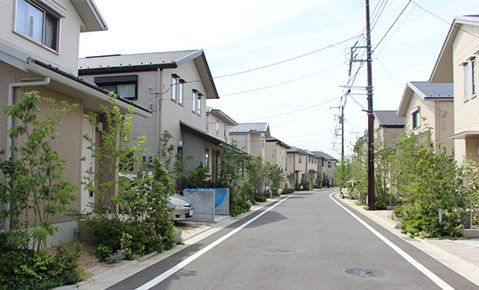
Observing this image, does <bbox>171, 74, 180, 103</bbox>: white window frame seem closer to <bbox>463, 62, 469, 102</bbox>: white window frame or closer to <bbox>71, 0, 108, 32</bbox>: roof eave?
<bbox>71, 0, 108, 32</bbox>: roof eave

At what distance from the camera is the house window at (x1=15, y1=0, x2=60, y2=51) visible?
10.2 metres

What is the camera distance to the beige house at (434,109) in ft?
70.0

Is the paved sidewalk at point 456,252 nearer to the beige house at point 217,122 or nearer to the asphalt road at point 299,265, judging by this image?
the asphalt road at point 299,265

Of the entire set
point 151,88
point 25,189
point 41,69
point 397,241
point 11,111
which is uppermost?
point 151,88

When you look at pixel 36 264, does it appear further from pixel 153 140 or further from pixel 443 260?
pixel 153 140

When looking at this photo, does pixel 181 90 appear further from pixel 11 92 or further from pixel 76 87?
pixel 11 92

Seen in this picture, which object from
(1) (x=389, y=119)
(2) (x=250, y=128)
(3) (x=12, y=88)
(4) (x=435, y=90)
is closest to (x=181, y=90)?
(3) (x=12, y=88)

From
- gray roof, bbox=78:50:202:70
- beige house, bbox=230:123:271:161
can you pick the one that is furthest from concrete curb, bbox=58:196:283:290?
beige house, bbox=230:123:271:161

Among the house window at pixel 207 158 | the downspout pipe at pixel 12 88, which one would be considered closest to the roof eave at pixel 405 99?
the house window at pixel 207 158

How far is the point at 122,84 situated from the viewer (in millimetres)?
17969

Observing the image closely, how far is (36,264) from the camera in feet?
18.6

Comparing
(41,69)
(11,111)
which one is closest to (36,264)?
(11,111)

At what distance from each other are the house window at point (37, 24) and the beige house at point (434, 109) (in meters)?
17.3

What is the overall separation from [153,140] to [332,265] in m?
11.6
